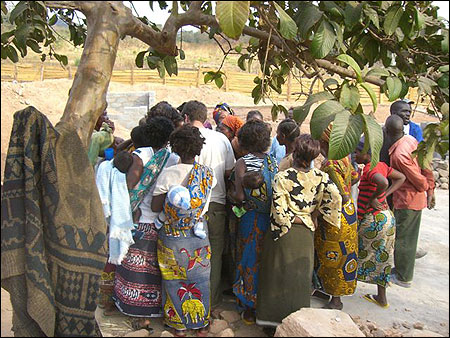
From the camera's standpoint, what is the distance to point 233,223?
388 centimetres

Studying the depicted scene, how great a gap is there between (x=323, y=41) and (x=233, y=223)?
2.53 metres

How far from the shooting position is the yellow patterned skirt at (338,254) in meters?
3.56

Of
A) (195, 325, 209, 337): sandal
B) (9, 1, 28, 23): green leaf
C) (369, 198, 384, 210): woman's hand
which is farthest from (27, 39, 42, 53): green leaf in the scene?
(369, 198, 384, 210): woman's hand

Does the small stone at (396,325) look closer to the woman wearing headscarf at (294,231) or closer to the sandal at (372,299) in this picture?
the sandal at (372,299)

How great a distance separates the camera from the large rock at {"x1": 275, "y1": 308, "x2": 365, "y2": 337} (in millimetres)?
2467

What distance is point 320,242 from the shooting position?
3.62 meters

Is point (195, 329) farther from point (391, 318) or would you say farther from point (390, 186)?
point (390, 186)

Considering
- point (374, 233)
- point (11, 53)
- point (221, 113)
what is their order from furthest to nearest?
point (221, 113), point (374, 233), point (11, 53)

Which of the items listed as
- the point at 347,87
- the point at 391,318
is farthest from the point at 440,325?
the point at 347,87

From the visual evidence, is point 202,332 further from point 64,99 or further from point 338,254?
point 64,99

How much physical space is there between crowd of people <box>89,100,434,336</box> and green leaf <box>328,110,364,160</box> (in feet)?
5.36

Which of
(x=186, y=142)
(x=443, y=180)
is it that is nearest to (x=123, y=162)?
(x=186, y=142)

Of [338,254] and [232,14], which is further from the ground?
[232,14]

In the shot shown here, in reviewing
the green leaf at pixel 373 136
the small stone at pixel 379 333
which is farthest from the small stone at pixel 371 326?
the green leaf at pixel 373 136
